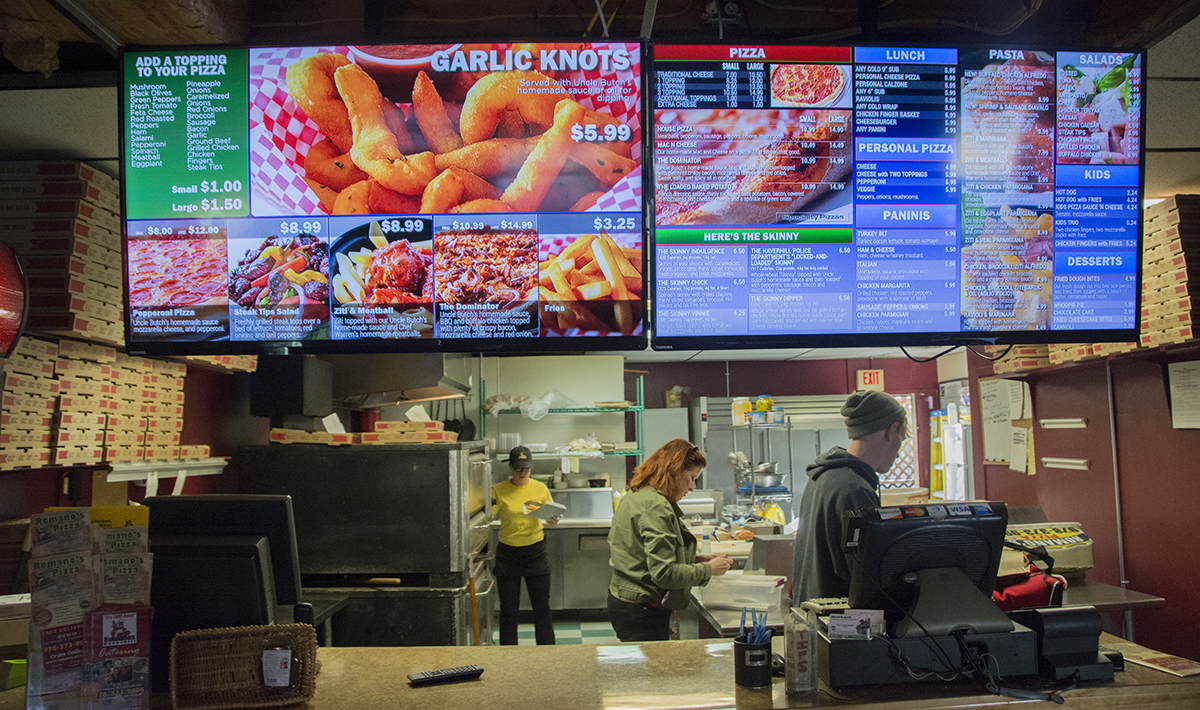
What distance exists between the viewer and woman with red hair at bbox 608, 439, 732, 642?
3.67 metres

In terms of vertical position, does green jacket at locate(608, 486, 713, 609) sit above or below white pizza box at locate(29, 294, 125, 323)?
below

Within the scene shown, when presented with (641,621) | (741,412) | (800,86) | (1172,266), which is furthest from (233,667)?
(741,412)

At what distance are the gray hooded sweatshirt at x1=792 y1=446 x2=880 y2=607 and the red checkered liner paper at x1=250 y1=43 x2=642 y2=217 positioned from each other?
142 cm

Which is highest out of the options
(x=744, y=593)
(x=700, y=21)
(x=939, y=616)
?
(x=700, y=21)

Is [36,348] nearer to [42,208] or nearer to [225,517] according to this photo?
[42,208]

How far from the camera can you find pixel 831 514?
277cm

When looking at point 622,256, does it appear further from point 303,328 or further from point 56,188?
point 56,188

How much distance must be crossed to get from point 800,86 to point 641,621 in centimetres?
281

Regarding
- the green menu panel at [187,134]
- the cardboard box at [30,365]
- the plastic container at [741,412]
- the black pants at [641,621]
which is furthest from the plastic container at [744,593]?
the plastic container at [741,412]

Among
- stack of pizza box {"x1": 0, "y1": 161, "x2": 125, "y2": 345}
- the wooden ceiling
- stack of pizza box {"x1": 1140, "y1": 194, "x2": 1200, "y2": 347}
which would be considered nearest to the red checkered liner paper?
the wooden ceiling

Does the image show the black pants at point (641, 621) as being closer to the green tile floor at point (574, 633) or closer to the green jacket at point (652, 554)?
the green jacket at point (652, 554)

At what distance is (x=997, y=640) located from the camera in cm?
198

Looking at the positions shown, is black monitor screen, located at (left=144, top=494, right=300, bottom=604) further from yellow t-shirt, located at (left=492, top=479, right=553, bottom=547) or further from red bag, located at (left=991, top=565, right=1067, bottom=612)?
yellow t-shirt, located at (left=492, top=479, right=553, bottom=547)

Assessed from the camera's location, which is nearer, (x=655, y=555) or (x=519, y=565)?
(x=655, y=555)
